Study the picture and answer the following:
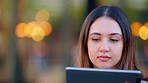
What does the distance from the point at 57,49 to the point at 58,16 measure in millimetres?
651

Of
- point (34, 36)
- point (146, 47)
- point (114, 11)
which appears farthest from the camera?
point (34, 36)

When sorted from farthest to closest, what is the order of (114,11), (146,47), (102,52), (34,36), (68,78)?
(34,36) < (146,47) < (114,11) < (102,52) < (68,78)

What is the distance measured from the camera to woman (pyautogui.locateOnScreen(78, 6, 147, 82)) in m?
1.71

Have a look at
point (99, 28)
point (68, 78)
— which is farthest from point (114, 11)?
point (68, 78)

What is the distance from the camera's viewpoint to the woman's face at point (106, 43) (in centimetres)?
171

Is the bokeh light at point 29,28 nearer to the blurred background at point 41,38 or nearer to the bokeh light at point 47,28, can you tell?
the blurred background at point 41,38

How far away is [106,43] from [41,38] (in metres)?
6.91

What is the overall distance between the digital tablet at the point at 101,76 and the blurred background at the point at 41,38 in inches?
261

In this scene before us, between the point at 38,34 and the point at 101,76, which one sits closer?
the point at 101,76

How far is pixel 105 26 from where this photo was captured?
67.9 inches

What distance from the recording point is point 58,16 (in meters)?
8.39

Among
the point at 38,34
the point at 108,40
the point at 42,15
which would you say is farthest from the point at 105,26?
the point at 38,34

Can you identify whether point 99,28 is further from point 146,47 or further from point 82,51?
point 146,47

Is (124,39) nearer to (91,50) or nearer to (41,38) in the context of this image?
(91,50)
